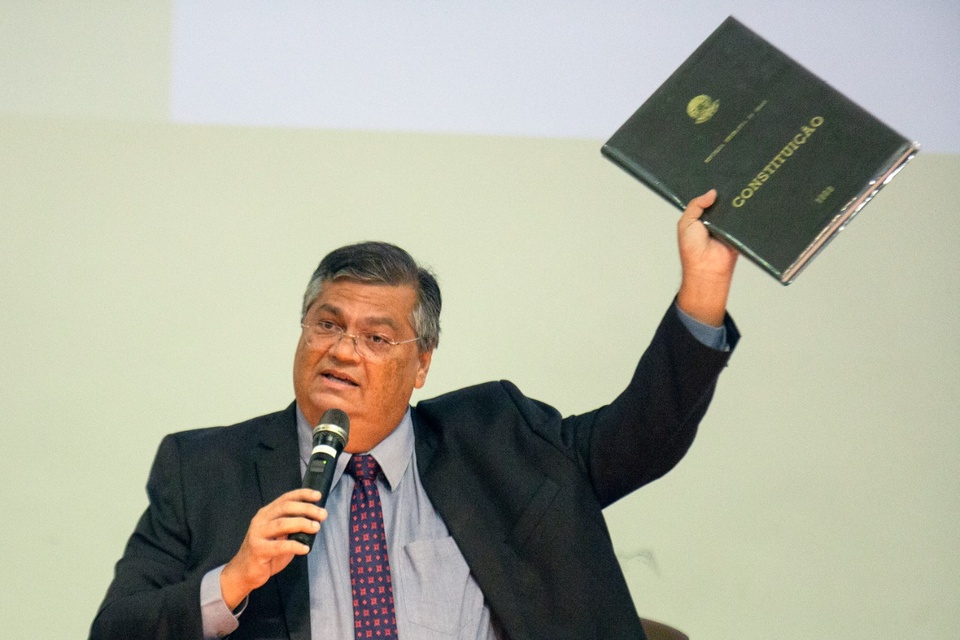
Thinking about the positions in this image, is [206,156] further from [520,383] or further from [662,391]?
[662,391]

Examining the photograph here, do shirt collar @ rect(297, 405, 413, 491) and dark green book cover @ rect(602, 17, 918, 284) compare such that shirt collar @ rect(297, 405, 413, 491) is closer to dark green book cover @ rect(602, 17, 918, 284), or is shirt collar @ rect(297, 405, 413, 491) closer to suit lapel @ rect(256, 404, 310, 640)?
suit lapel @ rect(256, 404, 310, 640)

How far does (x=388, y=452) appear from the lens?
7.27ft

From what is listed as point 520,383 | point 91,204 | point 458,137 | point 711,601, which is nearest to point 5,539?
point 91,204

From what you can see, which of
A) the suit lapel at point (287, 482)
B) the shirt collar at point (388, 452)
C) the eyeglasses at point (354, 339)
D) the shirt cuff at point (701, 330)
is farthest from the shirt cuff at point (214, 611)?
the shirt cuff at point (701, 330)

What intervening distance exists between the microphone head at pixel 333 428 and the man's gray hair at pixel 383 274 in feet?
1.44

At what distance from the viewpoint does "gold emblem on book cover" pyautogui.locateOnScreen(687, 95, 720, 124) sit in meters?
1.99

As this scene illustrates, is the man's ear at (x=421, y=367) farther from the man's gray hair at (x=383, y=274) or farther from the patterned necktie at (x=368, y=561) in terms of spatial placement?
the patterned necktie at (x=368, y=561)

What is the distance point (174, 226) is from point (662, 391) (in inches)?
66.9

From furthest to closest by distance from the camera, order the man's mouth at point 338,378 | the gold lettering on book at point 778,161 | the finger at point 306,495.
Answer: the man's mouth at point 338,378 < the gold lettering on book at point 778,161 < the finger at point 306,495

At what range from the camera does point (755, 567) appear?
3.29 meters

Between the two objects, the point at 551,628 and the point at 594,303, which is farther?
the point at 594,303

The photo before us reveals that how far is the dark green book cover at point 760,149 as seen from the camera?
6.18 ft

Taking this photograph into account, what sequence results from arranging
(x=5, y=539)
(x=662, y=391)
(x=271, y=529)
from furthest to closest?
(x=5, y=539)
(x=662, y=391)
(x=271, y=529)

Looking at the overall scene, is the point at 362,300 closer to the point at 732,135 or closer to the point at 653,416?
the point at 653,416
